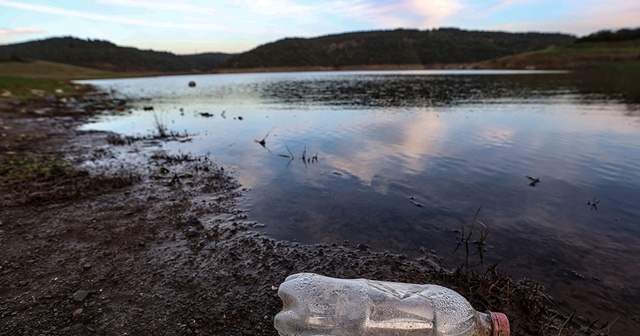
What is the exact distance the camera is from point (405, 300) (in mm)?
2756

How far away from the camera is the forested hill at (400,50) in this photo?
151m

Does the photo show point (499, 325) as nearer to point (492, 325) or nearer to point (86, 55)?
point (492, 325)

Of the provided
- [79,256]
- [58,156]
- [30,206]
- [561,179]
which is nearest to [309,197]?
[79,256]

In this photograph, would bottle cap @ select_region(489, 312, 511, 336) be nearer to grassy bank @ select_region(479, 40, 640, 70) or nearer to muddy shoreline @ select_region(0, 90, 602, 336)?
muddy shoreline @ select_region(0, 90, 602, 336)

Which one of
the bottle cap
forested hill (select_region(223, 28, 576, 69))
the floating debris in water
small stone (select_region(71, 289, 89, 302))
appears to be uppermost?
forested hill (select_region(223, 28, 576, 69))

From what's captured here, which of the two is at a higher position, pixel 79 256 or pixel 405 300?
pixel 405 300

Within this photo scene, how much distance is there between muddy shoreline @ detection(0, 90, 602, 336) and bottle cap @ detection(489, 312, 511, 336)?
1.44 m

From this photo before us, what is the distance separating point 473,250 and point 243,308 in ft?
13.0

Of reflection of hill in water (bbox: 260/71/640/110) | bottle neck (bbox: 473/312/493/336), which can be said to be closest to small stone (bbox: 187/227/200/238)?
bottle neck (bbox: 473/312/493/336)

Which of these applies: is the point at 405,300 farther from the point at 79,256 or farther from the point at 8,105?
the point at 8,105

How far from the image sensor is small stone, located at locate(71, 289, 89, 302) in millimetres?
3812

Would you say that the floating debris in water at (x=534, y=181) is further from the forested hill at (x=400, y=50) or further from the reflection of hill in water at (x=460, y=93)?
the forested hill at (x=400, y=50)

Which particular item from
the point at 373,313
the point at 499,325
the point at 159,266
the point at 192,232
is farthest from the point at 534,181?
the point at 159,266

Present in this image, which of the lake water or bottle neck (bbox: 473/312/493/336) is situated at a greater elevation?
bottle neck (bbox: 473/312/493/336)
